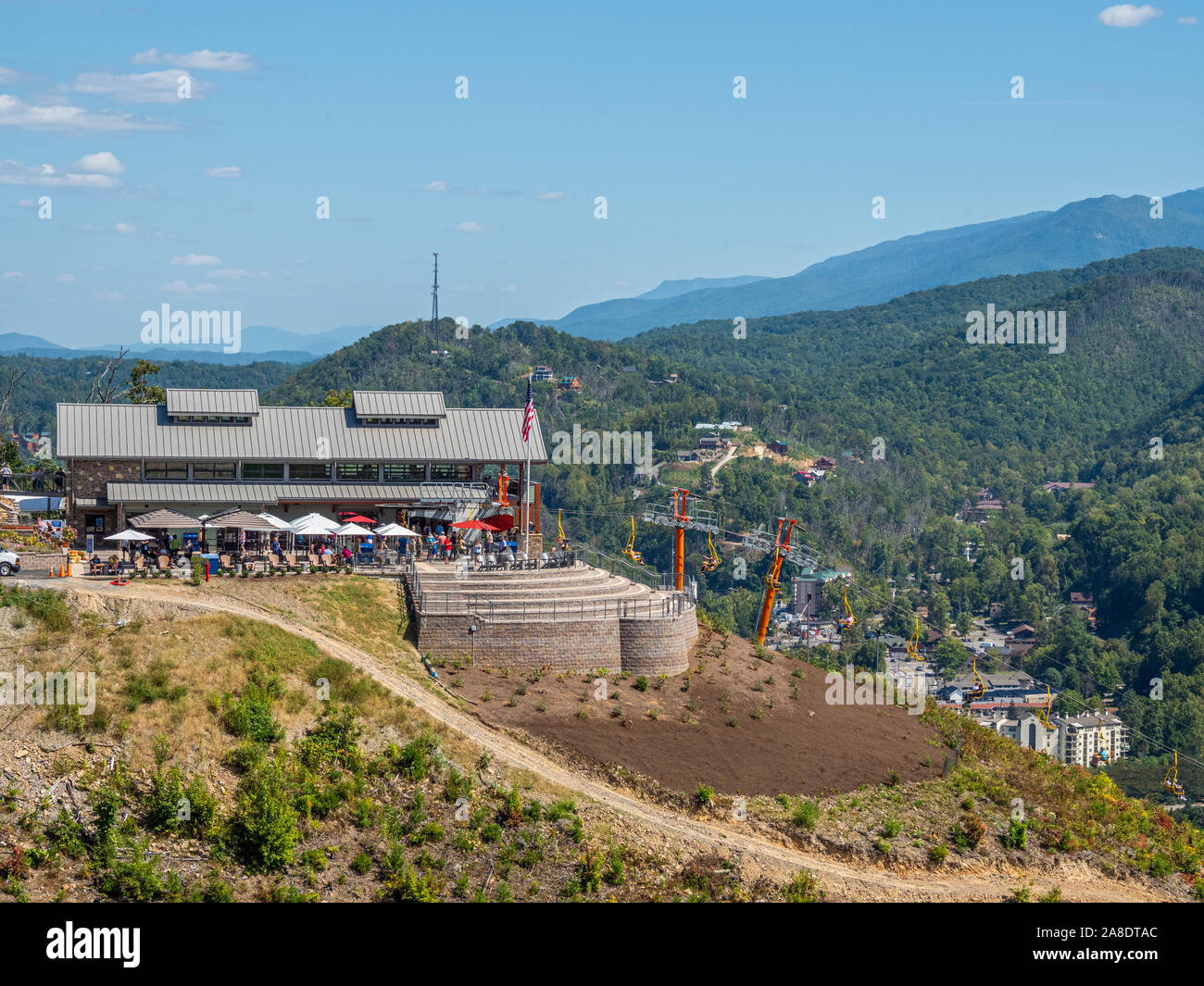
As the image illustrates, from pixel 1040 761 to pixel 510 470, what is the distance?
23403mm

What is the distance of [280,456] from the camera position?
176 feet

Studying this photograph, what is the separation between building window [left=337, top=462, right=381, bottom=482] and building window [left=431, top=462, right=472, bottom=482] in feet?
7.62

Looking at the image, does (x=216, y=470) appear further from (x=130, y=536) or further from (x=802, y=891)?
(x=802, y=891)

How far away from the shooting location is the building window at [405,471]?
55.2 metres

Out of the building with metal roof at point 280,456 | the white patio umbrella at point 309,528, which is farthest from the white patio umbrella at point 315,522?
the building with metal roof at point 280,456

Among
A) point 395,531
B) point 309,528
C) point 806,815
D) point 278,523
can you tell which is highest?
point 278,523

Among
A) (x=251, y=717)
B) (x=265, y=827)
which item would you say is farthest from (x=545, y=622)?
(x=265, y=827)

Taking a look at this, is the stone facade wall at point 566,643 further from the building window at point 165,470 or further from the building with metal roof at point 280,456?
the building window at point 165,470

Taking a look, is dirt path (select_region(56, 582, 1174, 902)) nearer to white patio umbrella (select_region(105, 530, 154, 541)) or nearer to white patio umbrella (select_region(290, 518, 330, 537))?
white patio umbrella (select_region(105, 530, 154, 541))

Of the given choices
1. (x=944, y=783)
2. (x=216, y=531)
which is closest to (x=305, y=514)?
(x=216, y=531)

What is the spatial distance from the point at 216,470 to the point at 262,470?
1.71 metres

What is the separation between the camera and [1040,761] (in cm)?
4838

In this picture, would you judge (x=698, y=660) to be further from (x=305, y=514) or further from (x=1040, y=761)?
(x=305, y=514)

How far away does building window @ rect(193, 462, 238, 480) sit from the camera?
5362cm
